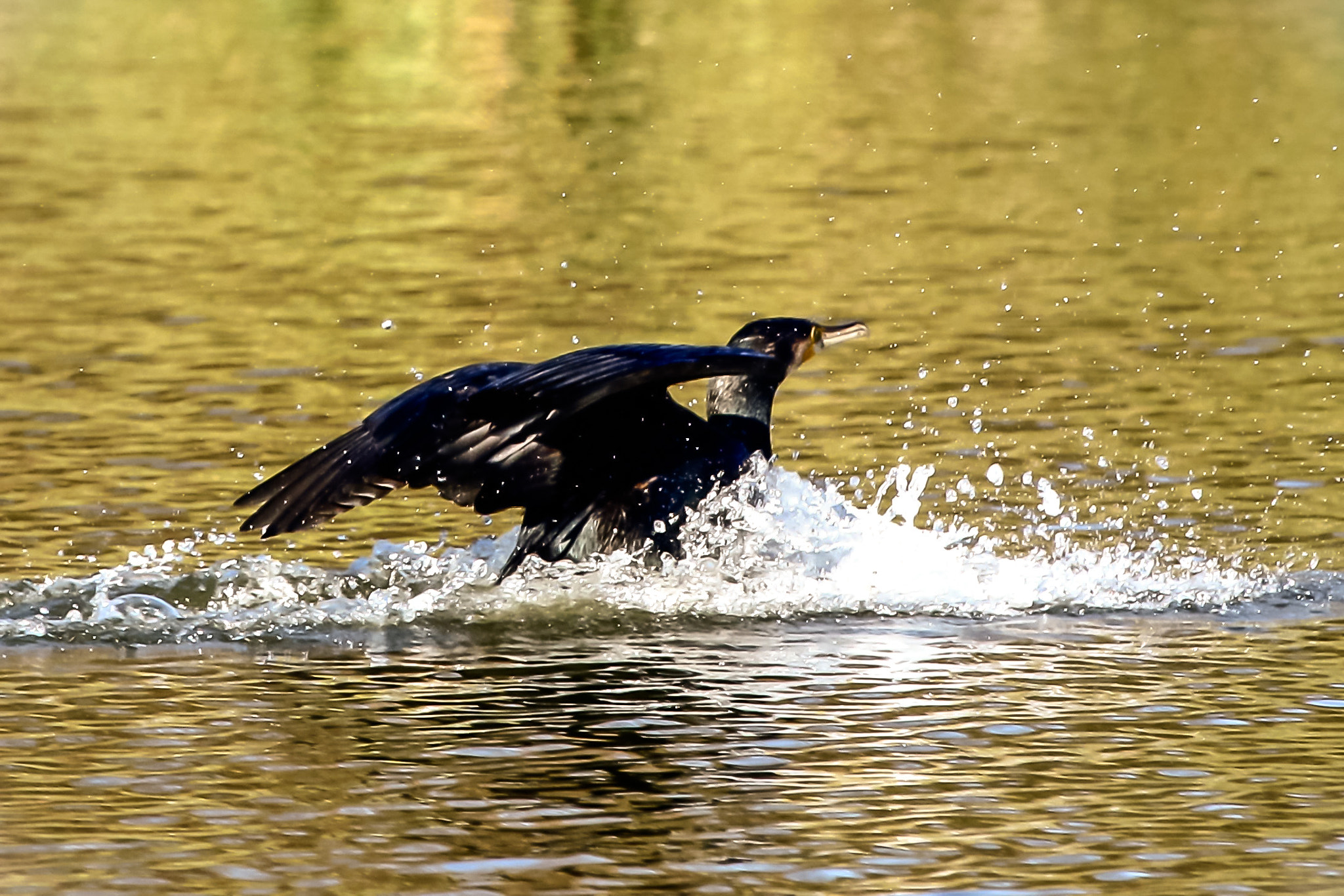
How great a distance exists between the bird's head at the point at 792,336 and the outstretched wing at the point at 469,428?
1.18m

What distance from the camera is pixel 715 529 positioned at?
29.4 ft

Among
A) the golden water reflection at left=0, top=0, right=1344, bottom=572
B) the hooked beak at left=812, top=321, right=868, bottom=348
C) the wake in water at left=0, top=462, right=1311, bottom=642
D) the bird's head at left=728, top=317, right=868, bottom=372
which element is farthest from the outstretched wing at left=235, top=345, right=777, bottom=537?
the golden water reflection at left=0, top=0, right=1344, bottom=572

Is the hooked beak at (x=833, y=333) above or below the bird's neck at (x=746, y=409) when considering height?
above

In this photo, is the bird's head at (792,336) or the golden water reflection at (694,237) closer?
the bird's head at (792,336)

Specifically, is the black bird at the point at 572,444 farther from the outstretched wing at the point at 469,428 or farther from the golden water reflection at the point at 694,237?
the golden water reflection at the point at 694,237

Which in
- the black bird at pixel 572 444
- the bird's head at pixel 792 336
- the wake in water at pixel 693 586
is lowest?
the wake in water at pixel 693 586

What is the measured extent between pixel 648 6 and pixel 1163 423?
73.8 ft

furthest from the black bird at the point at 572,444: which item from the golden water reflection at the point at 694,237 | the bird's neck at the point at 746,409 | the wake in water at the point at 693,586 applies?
the golden water reflection at the point at 694,237

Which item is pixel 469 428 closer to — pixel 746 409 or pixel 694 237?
pixel 746 409

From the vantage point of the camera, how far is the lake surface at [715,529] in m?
6.55

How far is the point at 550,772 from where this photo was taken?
275 inches

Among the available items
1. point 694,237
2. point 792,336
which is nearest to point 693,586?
point 792,336

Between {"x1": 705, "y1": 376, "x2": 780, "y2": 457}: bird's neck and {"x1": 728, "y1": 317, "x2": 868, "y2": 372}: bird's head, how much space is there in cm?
21

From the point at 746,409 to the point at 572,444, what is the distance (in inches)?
32.2
